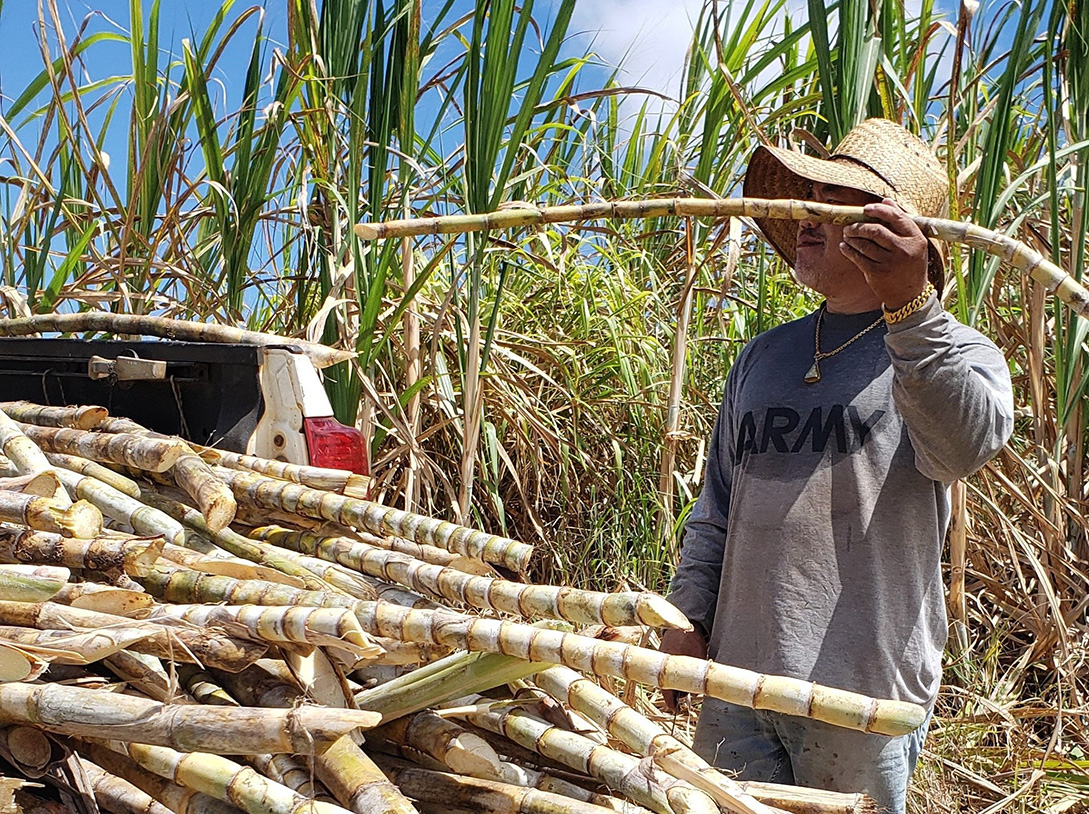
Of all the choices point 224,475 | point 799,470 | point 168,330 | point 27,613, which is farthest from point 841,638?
point 168,330

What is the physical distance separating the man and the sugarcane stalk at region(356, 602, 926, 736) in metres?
0.59

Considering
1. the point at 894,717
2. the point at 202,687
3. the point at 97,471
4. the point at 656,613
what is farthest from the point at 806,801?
the point at 97,471

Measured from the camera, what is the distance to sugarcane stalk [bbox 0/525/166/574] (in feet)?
4.68

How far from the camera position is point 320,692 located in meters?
1.32

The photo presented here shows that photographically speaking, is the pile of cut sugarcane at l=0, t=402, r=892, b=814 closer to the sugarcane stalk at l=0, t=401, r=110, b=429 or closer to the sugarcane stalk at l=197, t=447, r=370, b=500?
the sugarcane stalk at l=197, t=447, r=370, b=500

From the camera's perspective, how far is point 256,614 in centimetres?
129

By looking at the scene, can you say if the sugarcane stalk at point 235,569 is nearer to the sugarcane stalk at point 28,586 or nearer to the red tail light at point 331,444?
the sugarcane stalk at point 28,586

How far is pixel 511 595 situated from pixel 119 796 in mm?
517

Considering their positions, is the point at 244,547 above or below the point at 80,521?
below

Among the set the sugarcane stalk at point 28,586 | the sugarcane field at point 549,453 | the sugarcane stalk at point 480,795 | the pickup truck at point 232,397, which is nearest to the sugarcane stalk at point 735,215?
the sugarcane field at point 549,453

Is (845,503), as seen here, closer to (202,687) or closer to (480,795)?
(480,795)

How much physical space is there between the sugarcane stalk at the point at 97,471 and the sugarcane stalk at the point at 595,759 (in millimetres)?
802

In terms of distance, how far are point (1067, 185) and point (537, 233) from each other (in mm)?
1870

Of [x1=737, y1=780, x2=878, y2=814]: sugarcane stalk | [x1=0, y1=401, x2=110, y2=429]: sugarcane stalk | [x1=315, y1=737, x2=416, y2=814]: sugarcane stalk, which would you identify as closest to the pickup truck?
[x1=0, y1=401, x2=110, y2=429]: sugarcane stalk
